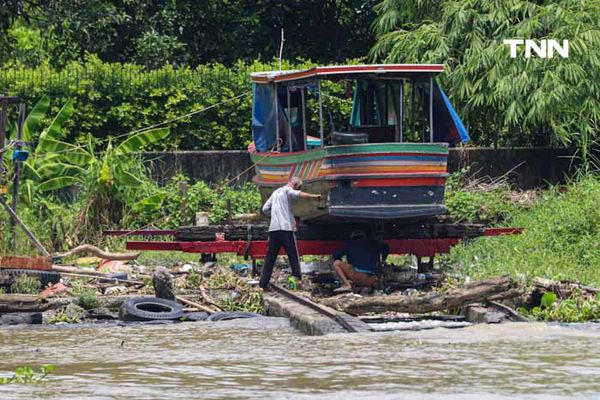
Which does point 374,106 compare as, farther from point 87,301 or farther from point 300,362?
point 300,362

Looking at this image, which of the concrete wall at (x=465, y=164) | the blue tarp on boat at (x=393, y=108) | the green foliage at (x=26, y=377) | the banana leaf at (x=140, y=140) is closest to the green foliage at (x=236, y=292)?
the blue tarp on boat at (x=393, y=108)

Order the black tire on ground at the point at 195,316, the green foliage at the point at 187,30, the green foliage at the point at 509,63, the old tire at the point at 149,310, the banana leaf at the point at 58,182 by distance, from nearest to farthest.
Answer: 1. the old tire at the point at 149,310
2. the black tire on ground at the point at 195,316
3. the banana leaf at the point at 58,182
4. the green foliage at the point at 509,63
5. the green foliage at the point at 187,30

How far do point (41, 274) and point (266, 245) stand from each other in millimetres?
3363

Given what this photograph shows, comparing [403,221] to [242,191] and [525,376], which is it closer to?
[242,191]

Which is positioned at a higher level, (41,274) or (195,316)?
(41,274)

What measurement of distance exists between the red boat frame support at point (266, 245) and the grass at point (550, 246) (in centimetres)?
57

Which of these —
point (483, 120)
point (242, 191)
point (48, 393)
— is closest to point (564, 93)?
point (483, 120)

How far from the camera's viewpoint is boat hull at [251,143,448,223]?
17.3 m

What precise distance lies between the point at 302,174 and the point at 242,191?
639 centimetres

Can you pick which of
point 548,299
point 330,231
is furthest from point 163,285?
point 548,299

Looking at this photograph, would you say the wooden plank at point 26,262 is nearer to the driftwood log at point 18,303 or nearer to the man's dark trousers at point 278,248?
the driftwood log at point 18,303

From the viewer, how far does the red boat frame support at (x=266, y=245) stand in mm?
18859

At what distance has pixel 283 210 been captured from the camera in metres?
17.4

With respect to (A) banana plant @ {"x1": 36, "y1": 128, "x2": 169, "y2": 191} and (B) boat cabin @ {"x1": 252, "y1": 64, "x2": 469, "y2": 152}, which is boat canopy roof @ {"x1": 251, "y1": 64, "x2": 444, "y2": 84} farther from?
(A) banana plant @ {"x1": 36, "y1": 128, "x2": 169, "y2": 191}
